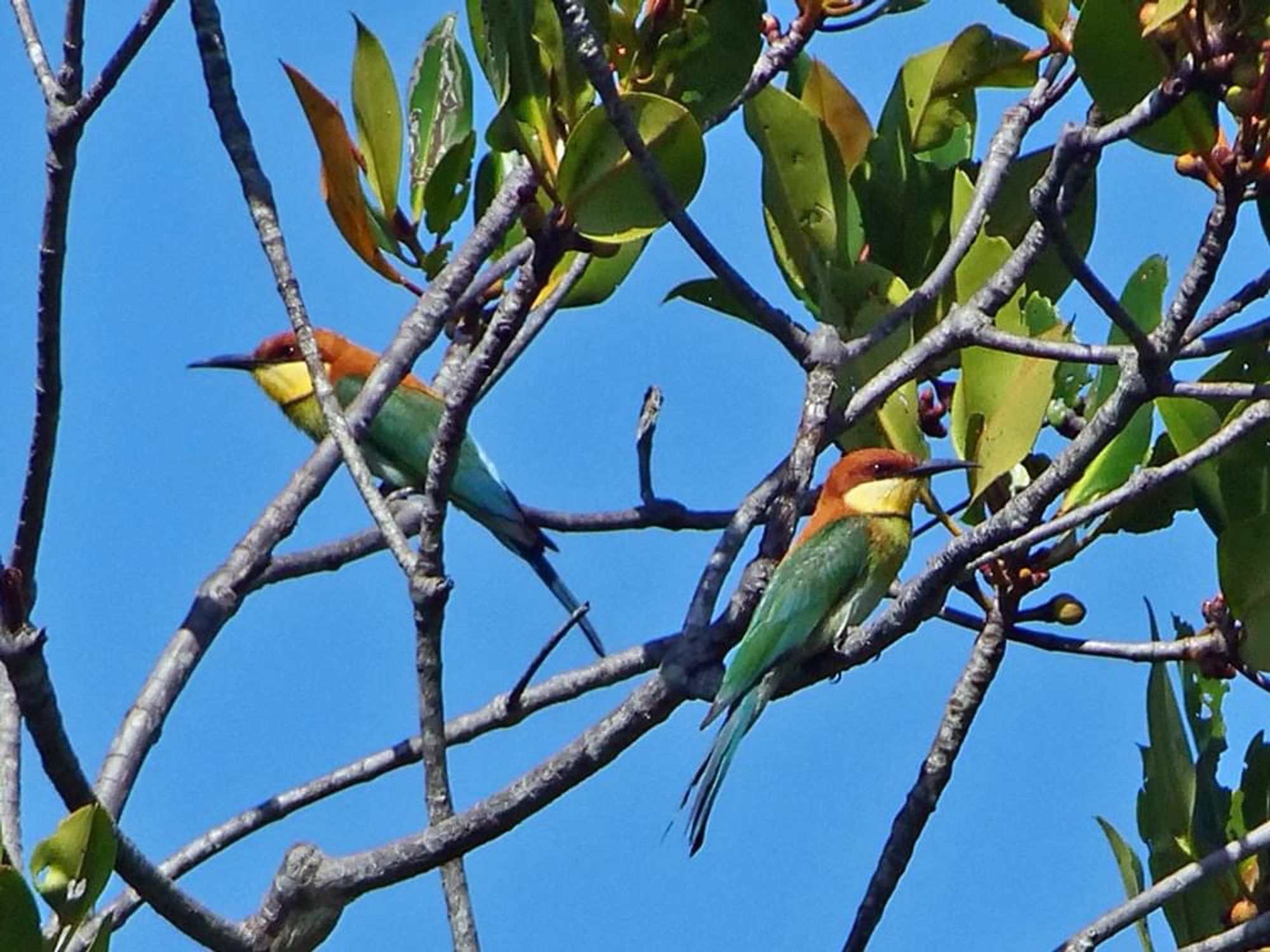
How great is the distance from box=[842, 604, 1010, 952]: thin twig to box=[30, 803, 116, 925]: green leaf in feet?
3.03

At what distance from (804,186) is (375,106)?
31.6 inches

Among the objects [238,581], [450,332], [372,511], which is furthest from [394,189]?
[372,511]

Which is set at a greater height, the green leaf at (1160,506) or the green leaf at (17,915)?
the green leaf at (1160,506)

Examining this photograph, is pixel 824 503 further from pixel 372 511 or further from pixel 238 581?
pixel 372 511

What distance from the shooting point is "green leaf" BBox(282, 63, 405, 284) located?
3121 millimetres

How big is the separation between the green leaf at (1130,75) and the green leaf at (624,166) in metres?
0.45

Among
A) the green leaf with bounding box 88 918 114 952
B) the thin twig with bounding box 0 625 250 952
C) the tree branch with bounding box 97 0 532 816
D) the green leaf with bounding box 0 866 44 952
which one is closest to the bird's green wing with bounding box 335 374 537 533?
the tree branch with bounding box 97 0 532 816

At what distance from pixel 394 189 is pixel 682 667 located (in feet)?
4.30

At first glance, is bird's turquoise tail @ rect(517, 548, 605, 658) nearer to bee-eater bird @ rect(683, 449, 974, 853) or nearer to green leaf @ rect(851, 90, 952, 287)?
bee-eater bird @ rect(683, 449, 974, 853)

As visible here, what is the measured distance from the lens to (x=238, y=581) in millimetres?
2963

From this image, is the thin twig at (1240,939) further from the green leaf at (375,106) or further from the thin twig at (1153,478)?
the green leaf at (375,106)

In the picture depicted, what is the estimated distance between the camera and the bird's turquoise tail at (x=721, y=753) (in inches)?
126

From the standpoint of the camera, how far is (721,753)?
11.1ft

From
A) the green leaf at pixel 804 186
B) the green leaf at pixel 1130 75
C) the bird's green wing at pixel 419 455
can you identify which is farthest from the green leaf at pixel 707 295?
the bird's green wing at pixel 419 455
